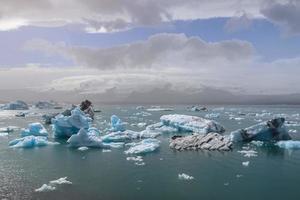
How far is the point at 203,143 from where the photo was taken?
4000 cm

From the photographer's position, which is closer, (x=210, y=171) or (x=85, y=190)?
(x=85, y=190)

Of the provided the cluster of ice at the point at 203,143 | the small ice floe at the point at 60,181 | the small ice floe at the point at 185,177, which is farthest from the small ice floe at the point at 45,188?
the cluster of ice at the point at 203,143

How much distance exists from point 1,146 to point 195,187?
25.0 meters

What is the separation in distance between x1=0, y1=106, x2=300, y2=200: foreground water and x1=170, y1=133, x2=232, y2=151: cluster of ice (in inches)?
41.1

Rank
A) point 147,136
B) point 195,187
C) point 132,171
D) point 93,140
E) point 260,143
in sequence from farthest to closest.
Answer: point 147,136
point 260,143
point 93,140
point 132,171
point 195,187

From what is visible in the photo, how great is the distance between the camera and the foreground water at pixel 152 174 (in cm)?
2377

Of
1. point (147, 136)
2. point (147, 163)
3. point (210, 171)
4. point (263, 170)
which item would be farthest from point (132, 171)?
point (147, 136)

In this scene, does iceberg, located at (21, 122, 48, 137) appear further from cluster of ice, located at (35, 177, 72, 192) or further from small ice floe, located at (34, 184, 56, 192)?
small ice floe, located at (34, 184, 56, 192)

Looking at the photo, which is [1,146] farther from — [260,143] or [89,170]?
[260,143]

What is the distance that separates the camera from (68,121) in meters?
48.0

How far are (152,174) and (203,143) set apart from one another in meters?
12.4

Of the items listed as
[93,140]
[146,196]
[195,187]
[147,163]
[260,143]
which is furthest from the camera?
[260,143]

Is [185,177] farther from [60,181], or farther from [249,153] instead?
[249,153]

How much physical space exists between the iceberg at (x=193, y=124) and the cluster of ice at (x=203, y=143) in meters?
9.62
